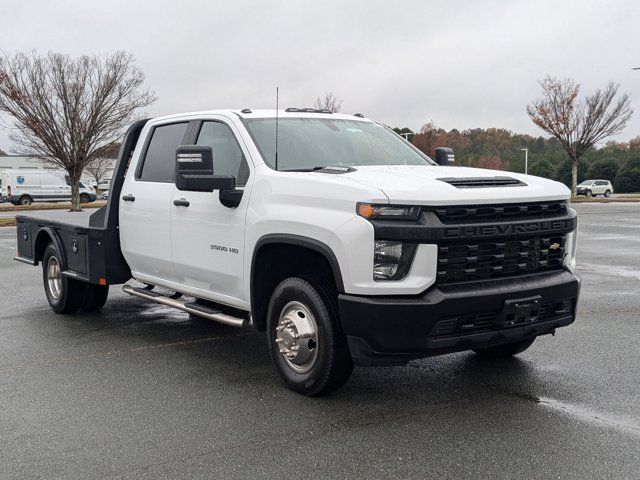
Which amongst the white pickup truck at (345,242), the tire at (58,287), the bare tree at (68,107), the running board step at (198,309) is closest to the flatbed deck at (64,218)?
the tire at (58,287)

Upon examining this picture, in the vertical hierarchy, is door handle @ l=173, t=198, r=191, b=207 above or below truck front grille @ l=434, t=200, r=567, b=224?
A: below

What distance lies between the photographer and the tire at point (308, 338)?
4.66m

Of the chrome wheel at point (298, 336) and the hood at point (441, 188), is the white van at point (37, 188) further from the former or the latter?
the hood at point (441, 188)

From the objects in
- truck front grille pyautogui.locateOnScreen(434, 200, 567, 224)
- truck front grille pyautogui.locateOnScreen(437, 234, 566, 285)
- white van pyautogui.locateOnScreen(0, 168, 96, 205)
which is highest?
truck front grille pyautogui.locateOnScreen(434, 200, 567, 224)

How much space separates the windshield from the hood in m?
0.49

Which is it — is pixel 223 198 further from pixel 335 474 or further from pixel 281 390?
pixel 335 474

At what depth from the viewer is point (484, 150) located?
278 feet

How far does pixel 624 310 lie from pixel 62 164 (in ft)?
85.7

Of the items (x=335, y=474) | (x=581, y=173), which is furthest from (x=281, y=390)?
(x=581, y=173)

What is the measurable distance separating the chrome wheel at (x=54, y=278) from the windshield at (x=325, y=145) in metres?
3.57

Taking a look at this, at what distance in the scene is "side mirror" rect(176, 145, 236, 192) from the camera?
5.16 meters

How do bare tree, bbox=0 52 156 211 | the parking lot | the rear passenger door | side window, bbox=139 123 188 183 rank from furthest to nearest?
bare tree, bbox=0 52 156 211
side window, bbox=139 123 188 183
the rear passenger door
the parking lot

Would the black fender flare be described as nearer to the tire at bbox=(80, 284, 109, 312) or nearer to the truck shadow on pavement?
the truck shadow on pavement

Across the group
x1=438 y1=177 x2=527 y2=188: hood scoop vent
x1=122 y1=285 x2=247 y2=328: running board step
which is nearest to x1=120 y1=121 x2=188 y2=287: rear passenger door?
x1=122 y1=285 x2=247 y2=328: running board step
